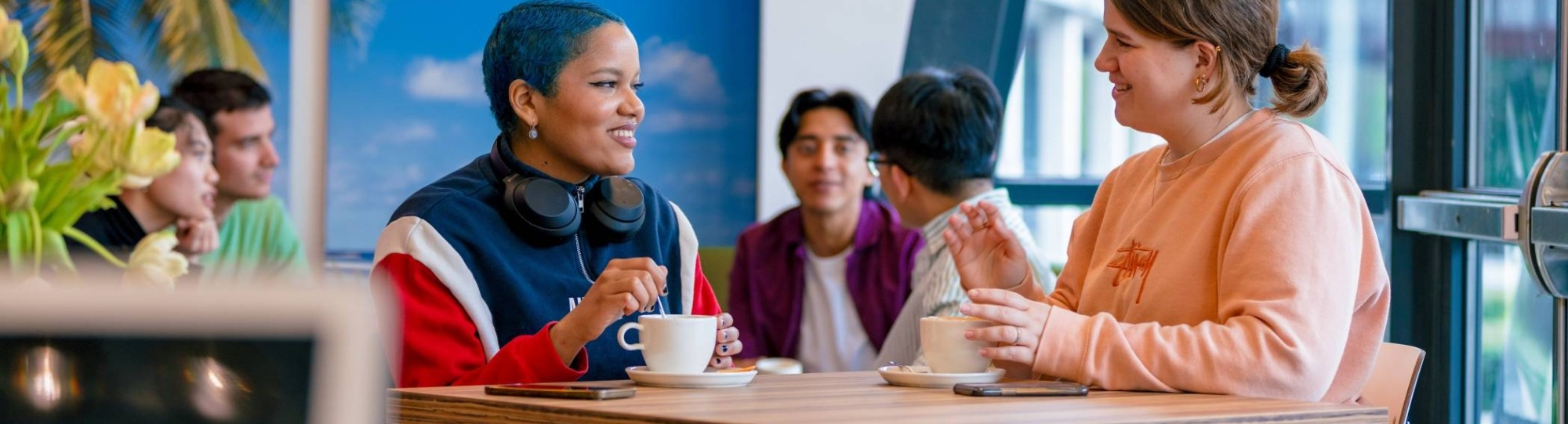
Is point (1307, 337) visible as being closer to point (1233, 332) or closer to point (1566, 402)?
point (1233, 332)

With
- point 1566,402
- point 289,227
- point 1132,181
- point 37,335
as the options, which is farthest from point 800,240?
point 37,335

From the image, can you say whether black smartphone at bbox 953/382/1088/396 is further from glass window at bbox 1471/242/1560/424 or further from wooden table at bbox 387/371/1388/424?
glass window at bbox 1471/242/1560/424

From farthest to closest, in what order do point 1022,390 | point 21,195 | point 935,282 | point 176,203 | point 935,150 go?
point 176,203, point 935,150, point 935,282, point 1022,390, point 21,195

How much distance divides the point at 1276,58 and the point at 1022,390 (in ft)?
1.78

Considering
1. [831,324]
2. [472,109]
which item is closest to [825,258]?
[831,324]

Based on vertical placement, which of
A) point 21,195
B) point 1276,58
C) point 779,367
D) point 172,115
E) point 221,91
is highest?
point 221,91

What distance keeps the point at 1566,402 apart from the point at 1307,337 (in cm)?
149

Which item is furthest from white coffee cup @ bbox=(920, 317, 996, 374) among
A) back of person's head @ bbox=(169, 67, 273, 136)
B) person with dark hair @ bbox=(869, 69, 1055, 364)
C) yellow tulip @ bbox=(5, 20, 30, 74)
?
back of person's head @ bbox=(169, 67, 273, 136)

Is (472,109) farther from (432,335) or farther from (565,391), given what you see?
(565,391)

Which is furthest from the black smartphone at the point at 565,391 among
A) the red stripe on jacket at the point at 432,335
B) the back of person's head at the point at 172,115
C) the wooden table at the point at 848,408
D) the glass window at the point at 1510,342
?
the back of person's head at the point at 172,115

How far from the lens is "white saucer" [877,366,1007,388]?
4.96 ft

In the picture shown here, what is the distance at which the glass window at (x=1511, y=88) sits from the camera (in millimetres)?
2941

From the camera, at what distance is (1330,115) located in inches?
167

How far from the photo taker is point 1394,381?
1.74m
